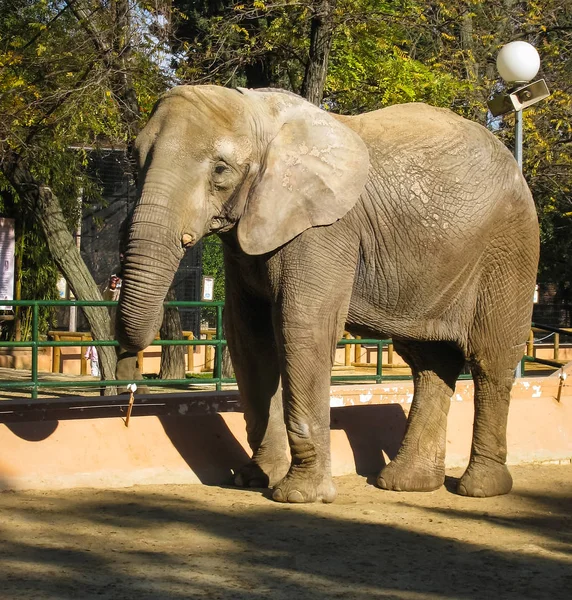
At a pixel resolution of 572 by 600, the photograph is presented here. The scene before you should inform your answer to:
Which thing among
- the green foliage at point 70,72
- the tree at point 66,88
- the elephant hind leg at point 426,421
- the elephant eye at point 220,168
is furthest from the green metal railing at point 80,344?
the elephant eye at point 220,168

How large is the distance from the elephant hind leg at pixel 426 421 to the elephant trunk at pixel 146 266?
Result: 2.43 meters

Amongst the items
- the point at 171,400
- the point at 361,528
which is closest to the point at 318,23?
the point at 171,400

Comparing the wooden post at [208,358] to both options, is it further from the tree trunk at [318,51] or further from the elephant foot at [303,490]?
the elephant foot at [303,490]

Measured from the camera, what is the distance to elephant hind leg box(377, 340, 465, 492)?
7781 millimetres

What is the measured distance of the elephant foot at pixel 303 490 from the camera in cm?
693

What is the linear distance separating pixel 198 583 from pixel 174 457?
2674mm

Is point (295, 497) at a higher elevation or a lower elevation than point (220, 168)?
lower

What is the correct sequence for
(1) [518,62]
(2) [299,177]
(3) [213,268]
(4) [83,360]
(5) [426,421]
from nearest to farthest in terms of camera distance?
(2) [299,177] → (5) [426,421] → (1) [518,62] → (4) [83,360] → (3) [213,268]

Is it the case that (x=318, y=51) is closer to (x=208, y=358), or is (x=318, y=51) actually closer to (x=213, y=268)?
(x=208, y=358)

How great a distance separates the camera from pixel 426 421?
26.1 feet

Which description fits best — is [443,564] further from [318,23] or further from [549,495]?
[318,23]

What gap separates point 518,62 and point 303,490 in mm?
7226

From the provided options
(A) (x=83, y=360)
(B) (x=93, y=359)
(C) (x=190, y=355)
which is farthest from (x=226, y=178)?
(C) (x=190, y=355)

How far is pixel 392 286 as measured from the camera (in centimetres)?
736
